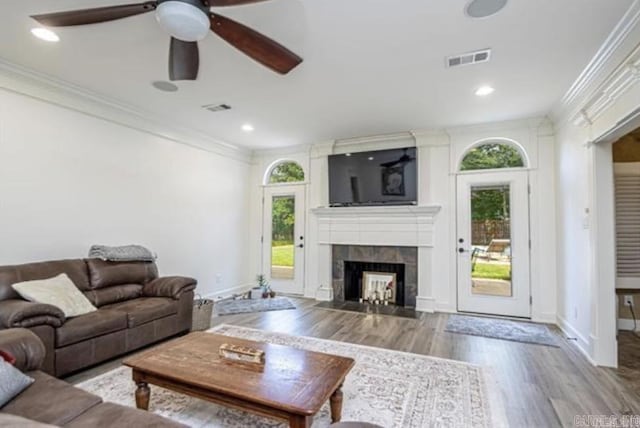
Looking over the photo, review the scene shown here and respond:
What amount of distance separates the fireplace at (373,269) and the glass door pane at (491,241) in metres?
0.89

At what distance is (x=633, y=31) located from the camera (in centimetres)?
241

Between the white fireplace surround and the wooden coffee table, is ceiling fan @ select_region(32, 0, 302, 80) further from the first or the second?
the white fireplace surround

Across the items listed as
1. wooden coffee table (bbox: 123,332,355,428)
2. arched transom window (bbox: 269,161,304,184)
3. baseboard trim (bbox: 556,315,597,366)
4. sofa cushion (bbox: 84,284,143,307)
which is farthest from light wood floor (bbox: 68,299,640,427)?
arched transom window (bbox: 269,161,304,184)

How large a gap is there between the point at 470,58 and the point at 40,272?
14.7ft

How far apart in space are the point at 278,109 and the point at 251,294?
327 centimetres

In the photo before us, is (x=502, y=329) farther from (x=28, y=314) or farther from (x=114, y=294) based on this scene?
(x=28, y=314)

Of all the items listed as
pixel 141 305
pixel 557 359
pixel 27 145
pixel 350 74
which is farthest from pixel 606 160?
pixel 27 145

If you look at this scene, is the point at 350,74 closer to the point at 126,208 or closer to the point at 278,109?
the point at 278,109

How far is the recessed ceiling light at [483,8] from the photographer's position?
7.34 feet

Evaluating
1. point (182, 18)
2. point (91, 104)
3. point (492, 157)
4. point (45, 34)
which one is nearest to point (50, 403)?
point (182, 18)

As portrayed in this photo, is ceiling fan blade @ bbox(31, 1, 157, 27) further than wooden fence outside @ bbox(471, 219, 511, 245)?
No

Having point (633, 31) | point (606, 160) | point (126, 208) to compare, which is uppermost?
point (633, 31)

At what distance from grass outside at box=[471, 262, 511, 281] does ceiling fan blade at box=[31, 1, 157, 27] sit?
193 inches

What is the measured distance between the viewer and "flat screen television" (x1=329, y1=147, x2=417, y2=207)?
5.23 meters
